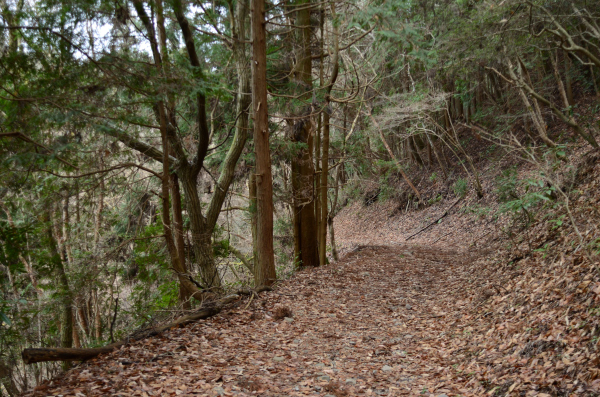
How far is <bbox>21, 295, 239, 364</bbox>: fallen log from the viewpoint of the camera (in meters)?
4.19

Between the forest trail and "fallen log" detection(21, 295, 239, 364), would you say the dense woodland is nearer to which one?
"fallen log" detection(21, 295, 239, 364)

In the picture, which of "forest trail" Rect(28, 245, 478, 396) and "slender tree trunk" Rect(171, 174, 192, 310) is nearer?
"forest trail" Rect(28, 245, 478, 396)

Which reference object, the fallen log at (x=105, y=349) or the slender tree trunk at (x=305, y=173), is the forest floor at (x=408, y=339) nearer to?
the fallen log at (x=105, y=349)

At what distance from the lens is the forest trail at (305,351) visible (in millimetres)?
4246

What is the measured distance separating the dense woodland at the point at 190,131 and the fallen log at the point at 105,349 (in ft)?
0.63

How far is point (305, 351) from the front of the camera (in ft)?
18.4

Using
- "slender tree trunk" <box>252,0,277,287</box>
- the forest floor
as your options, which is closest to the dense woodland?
"slender tree trunk" <box>252,0,277,287</box>

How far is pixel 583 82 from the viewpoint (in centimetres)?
1678

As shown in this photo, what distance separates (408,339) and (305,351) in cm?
160

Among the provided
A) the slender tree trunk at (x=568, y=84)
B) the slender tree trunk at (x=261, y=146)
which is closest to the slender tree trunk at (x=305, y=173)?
the slender tree trunk at (x=261, y=146)

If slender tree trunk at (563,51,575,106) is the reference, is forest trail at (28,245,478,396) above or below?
below

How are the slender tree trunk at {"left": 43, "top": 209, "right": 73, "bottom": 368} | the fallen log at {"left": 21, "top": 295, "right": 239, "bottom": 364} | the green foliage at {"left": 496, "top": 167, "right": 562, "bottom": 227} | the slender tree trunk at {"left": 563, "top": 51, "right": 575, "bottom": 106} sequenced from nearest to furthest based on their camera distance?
the fallen log at {"left": 21, "top": 295, "right": 239, "bottom": 364} → the green foliage at {"left": 496, "top": 167, "right": 562, "bottom": 227} → the slender tree trunk at {"left": 43, "top": 209, "right": 73, "bottom": 368} → the slender tree trunk at {"left": 563, "top": 51, "right": 575, "bottom": 106}

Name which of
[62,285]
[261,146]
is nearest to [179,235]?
[62,285]

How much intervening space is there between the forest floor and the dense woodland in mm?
827
